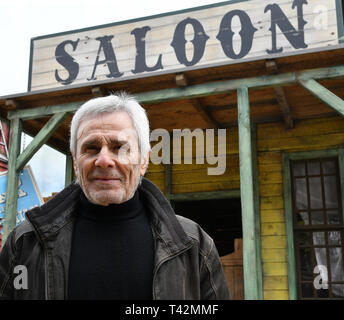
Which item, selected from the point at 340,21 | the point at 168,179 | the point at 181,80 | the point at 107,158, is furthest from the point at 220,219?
the point at 107,158

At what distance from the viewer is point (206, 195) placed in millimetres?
7473

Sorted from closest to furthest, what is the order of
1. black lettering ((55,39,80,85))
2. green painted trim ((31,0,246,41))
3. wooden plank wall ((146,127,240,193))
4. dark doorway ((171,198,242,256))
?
green painted trim ((31,0,246,41)) → wooden plank wall ((146,127,240,193)) → black lettering ((55,39,80,85)) → dark doorway ((171,198,242,256))

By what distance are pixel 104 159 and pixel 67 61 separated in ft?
20.0

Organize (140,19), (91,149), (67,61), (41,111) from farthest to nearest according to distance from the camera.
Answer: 1. (67,61)
2. (140,19)
3. (41,111)
4. (91,149)

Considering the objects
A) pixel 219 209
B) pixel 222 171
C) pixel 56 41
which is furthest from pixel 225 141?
pixel 219 209

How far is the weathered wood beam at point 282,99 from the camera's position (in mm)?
5238

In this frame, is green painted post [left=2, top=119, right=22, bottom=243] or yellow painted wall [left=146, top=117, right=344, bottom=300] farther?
yellow painted wall [left=146, top=117, right=344, bottom=300]

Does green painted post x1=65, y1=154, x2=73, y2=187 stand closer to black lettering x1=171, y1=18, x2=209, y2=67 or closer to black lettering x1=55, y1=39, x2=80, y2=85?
black lettering x1=55, y1=39, x2=80, y2=85

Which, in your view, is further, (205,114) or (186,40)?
(186,40)

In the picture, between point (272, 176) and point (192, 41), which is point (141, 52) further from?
point (272, 176)

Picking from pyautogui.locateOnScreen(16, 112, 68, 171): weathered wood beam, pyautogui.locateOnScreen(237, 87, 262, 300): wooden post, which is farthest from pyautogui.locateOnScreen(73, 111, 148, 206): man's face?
pyautogui.locateOnScreen(16, 112, 68, 171): weathered wood beam

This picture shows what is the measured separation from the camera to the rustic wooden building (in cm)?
623

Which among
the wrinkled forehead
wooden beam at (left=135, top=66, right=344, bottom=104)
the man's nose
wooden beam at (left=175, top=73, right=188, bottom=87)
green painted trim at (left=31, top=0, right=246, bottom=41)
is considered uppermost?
green painted trim at (left=31, top=0, right=246, bottom=41)

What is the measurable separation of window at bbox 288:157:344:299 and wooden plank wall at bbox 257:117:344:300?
0.21m
